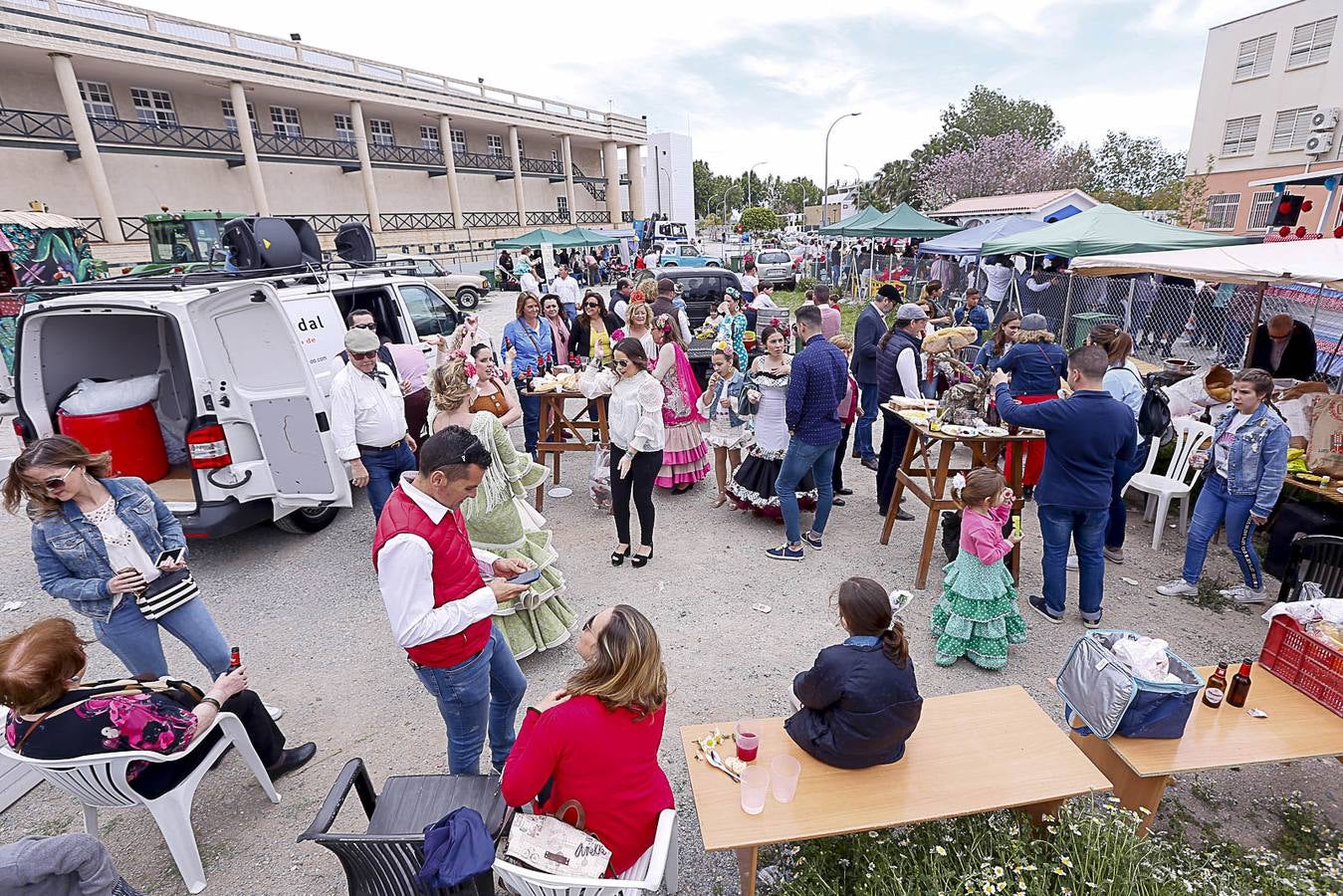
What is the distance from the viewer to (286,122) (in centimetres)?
2800

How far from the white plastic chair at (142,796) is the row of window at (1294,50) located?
37635mm

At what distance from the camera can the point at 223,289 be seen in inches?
178

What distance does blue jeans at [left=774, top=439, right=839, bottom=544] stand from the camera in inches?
201

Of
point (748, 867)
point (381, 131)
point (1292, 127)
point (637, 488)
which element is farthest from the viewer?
point (381, 131)

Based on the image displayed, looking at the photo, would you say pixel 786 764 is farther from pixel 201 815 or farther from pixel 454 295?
pixel 454 295

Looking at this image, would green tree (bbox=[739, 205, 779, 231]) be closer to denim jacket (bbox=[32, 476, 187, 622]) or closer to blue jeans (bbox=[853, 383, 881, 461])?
blue jeans (bbox=[853, 383, 881, 461])

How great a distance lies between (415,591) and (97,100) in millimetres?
30527

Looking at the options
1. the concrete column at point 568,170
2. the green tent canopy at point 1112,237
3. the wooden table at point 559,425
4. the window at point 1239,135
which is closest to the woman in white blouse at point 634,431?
the wooden table at point 559,425

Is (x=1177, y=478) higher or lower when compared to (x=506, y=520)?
lower

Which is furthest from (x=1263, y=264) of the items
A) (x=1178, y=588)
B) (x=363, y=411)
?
(x=363, y=411)

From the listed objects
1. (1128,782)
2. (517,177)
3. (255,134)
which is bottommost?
(1128,782)

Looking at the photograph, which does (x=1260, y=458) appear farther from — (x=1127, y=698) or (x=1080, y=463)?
(x=1127, y=698)

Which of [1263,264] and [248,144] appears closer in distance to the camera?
[1263,264]

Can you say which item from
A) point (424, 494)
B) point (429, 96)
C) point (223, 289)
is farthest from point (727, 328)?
point (429, 96)
